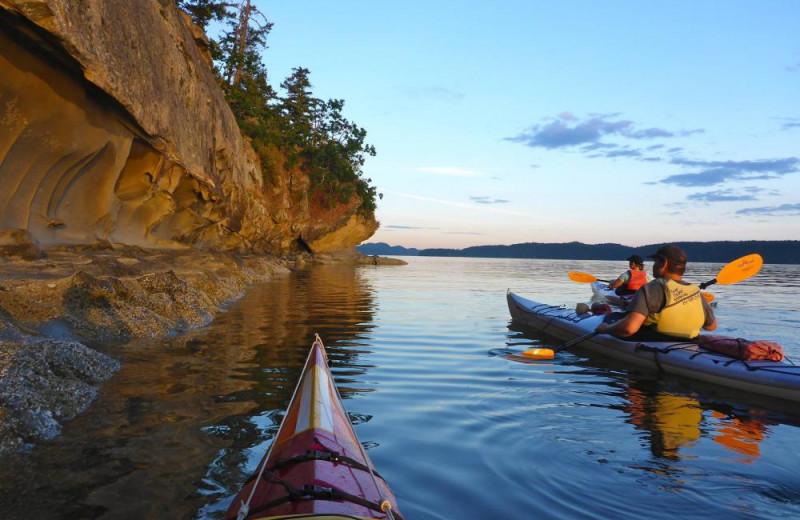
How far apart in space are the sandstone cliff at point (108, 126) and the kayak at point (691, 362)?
10.2 metres

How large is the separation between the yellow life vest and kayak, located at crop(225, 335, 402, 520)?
5.80m

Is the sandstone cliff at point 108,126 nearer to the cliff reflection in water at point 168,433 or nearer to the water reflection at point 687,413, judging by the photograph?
the cliff reflection in water at point 168,433

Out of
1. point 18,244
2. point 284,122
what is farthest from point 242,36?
point 18,244

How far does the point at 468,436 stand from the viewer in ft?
15.6

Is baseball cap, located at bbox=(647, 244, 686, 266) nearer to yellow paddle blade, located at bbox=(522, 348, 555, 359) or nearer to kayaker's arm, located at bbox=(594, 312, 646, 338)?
kayaker's arm, located at bbox=(594, 312, 646, 338)

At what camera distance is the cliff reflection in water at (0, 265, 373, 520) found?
3.24 meters

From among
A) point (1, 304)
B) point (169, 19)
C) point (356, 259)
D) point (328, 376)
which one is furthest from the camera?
point (356, 259)

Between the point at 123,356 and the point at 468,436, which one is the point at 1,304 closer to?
the point at 123,356

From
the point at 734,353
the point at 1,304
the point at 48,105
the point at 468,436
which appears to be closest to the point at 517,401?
the point at 468,436

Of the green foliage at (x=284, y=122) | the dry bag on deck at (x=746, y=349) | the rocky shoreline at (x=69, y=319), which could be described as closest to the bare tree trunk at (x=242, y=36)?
the green foliage at (x=284, y=122)

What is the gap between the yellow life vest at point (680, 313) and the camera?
24.4 feet

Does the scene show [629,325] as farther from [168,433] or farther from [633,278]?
[168,433]

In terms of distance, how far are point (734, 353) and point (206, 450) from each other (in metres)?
6.76

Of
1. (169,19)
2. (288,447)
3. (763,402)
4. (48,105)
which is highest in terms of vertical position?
(169,19)
